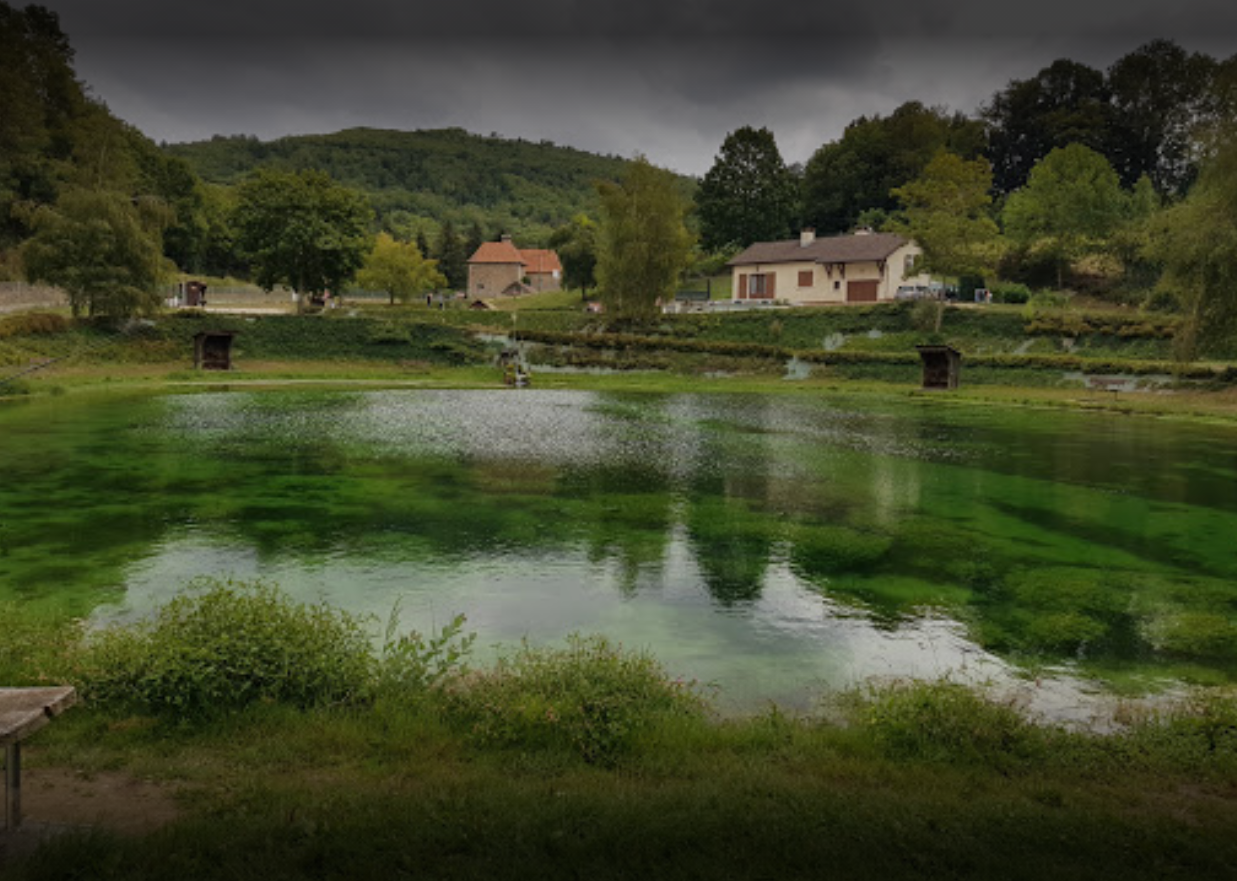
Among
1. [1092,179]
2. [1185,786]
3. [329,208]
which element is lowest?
[1185,786]

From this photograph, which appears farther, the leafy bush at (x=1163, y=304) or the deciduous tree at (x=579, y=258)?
the deciduous tree at (x=579, y=258)

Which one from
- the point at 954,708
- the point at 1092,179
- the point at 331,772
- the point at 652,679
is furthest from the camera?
the point at 1092,179

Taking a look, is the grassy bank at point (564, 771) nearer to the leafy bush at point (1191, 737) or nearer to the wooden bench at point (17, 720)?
the leafy bush at point (1191, 737)

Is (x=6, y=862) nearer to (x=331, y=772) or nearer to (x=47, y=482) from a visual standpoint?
(x=331, y=772)

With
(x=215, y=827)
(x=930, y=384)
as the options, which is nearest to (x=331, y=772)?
(x=215, y=827)

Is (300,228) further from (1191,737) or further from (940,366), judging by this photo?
(1191,737)

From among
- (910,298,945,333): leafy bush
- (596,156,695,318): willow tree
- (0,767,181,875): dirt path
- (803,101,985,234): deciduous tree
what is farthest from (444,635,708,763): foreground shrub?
(803,101,985,234): deciduous tree

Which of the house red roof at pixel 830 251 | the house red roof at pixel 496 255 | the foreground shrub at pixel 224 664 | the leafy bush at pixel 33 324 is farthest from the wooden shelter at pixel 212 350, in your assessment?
the house red roof at pixel 496 255

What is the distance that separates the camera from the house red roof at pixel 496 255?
373 feet

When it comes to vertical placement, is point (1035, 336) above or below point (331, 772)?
above

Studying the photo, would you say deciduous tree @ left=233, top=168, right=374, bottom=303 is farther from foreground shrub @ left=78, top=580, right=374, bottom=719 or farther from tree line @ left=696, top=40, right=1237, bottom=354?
foreground shrub @ left=78, top=580, right=374, bottom=719

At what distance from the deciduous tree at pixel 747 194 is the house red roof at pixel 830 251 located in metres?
17.8

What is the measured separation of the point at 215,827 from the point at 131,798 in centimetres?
110

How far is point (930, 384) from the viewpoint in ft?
180
